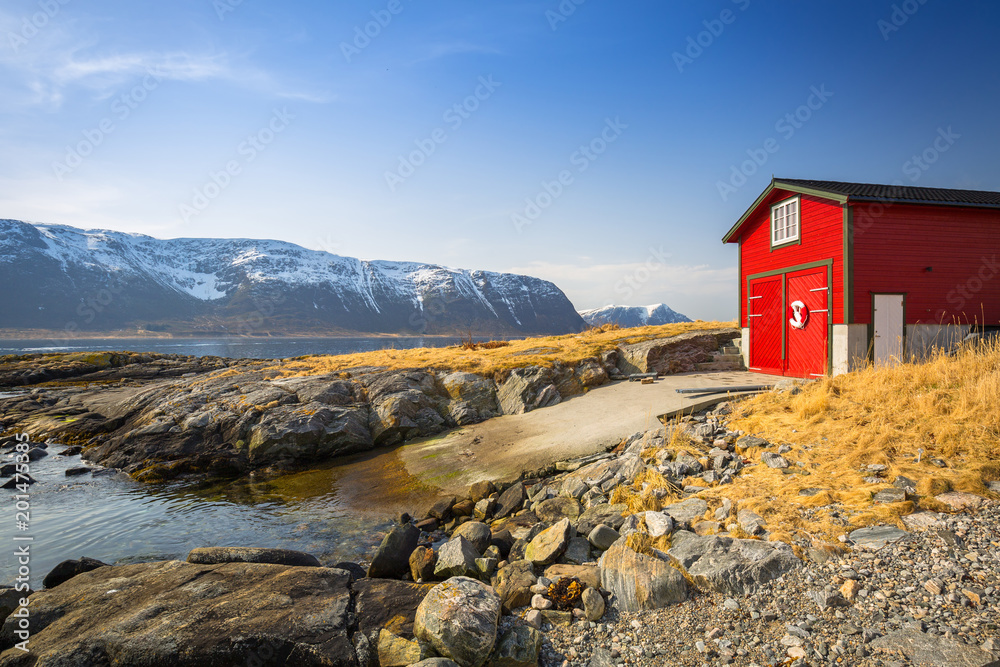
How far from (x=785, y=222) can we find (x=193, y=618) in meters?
21.2

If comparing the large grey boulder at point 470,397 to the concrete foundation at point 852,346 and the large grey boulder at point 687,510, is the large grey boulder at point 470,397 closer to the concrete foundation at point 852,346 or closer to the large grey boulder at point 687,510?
the large grey boulder at point 687,510

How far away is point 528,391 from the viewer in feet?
57.6

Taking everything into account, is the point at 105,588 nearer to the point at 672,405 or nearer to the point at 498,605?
the point at 498,605

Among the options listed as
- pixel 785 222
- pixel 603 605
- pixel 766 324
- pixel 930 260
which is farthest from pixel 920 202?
pixel 603 605

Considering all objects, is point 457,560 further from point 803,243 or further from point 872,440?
point 803,243

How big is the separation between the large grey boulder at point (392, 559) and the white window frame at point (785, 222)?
1770cm

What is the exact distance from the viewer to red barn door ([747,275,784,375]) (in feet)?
→ 60.3

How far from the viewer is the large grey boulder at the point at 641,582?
18.1ft

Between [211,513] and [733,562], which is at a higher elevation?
[733,562]

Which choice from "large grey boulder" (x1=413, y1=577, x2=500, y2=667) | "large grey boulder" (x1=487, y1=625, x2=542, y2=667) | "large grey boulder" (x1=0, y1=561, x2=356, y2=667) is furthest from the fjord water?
"large grey boulder" (x1=487, y1=625, x2=542, y2=667)

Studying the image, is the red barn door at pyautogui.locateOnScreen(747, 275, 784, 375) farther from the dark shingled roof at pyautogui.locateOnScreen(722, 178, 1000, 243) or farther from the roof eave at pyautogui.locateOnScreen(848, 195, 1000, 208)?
the roof eave at pyautogui.locateOnScreen(848, 195, 1000, 208)

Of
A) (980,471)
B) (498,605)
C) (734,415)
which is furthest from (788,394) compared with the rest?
(498,605)

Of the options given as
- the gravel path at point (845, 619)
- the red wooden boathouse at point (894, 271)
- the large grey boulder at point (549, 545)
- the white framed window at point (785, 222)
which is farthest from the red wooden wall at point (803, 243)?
the large grey boulder at point (549, 545)

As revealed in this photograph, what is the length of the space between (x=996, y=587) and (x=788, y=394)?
6.98 m
